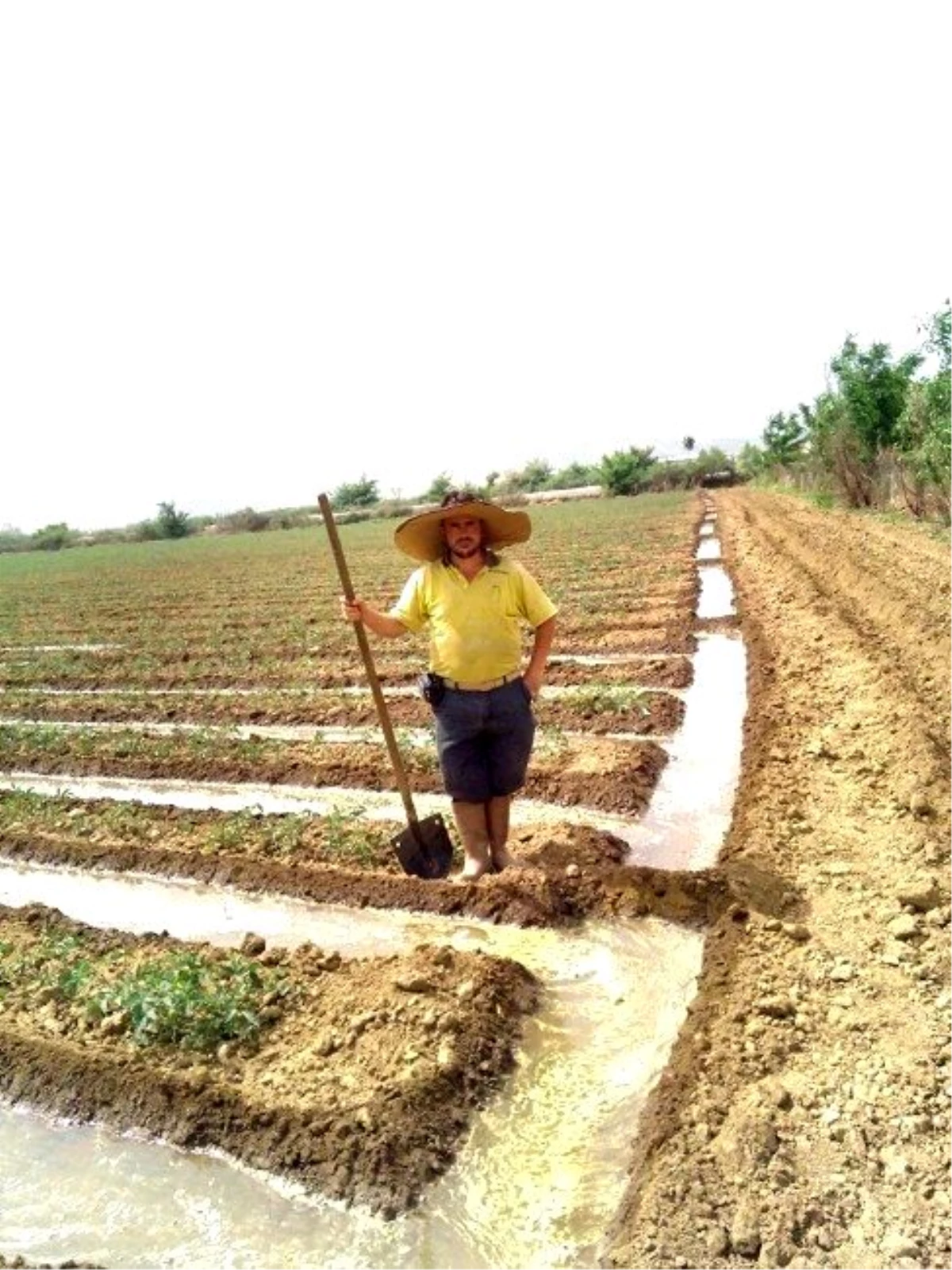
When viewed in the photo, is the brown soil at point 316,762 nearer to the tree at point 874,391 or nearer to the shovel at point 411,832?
the shovel at point 411,832

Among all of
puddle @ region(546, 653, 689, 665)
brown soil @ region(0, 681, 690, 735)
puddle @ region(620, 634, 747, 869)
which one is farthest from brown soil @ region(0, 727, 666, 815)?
puddle @ region(546, 653, 689, 665)

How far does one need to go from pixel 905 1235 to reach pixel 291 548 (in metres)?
30.3

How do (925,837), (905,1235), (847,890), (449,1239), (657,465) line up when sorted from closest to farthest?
(905,1235), (449,1239), (847,890), (925,837), (657,465)

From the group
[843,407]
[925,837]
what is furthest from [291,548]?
[925,837]

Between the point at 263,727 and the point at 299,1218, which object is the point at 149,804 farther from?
the point at 299,1218

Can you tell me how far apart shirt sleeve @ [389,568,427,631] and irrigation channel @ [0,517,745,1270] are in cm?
140

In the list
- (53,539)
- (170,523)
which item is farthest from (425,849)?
(53,539)

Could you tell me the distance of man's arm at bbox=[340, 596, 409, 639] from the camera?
435 centimetres

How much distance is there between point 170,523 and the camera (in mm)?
55781

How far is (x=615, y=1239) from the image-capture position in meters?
2.51

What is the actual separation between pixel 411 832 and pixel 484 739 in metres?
0.62

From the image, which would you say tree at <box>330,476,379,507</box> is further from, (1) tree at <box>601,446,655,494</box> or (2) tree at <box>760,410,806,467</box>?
(2) tree at <box>760,410,806,467</box>

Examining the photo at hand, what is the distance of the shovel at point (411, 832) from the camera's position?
4625 millimetres

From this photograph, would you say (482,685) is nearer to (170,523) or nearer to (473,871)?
(473,871)
